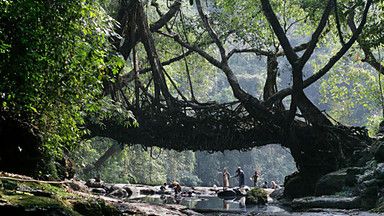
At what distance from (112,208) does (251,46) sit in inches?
552

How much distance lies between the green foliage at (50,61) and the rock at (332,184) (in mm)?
8113

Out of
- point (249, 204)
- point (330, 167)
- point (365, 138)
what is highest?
A: point (365, 138)

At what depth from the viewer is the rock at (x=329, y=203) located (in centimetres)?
1159

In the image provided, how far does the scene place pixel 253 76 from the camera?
6875 cm

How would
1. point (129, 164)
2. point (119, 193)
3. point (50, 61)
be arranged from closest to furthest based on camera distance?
point (50, 61) < point (119, 193) < point (129, 164)

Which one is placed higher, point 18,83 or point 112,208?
point 18,83

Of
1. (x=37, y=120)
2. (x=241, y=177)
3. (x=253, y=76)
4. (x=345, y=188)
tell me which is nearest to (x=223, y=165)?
(x=253, y=76)

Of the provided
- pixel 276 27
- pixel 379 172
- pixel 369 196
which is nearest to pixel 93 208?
pixel 369 196

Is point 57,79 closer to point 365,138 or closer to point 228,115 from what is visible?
point 228,115

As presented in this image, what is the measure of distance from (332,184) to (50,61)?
9.50m

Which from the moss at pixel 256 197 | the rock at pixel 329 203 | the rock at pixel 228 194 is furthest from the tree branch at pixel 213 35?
the rock at pixel 228 194

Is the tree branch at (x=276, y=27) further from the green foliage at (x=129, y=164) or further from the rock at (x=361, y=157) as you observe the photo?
the green foliage at (x=129, y=164)

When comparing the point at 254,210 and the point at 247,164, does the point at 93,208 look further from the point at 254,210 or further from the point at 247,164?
the point at 247,164

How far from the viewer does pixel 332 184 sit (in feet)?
44.7
